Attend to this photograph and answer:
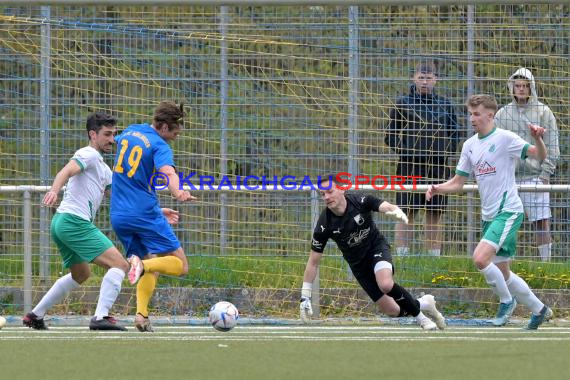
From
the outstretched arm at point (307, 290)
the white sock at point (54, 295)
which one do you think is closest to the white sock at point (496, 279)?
the outstretched arm at point (307, 290)

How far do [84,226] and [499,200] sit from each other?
3.31m

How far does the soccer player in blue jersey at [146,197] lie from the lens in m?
10.8

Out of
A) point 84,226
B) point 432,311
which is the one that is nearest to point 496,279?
point 432,311

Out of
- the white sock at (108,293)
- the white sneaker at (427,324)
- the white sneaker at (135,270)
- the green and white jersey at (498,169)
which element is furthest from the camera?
the green and white jersey at (498,169)

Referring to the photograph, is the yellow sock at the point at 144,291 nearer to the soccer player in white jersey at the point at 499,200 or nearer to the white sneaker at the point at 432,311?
the white sneaker at the point at 432,311

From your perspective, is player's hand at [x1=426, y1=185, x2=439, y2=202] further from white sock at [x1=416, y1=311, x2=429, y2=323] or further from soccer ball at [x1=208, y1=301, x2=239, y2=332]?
soccer ball at [x1=208, y1=301, x2=239, y2=332]

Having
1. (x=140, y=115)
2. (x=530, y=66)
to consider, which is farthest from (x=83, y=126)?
(x=530, y=66)

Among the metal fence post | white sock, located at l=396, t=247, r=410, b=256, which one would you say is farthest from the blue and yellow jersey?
white sock, located at l=396, t=247, r=410, b=256

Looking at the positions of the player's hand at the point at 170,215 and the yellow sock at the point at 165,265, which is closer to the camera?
the yellow sock at the point at 165,265

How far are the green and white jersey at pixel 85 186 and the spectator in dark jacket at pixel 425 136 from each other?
124 inches

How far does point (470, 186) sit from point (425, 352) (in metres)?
4.56

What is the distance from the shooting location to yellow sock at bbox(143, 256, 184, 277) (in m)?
10.6

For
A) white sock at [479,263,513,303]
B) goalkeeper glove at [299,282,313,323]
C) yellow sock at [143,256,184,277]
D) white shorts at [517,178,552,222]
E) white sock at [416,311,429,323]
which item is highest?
white shorts at [517,178,552,222]

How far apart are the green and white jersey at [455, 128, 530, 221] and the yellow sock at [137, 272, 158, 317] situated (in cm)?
277
